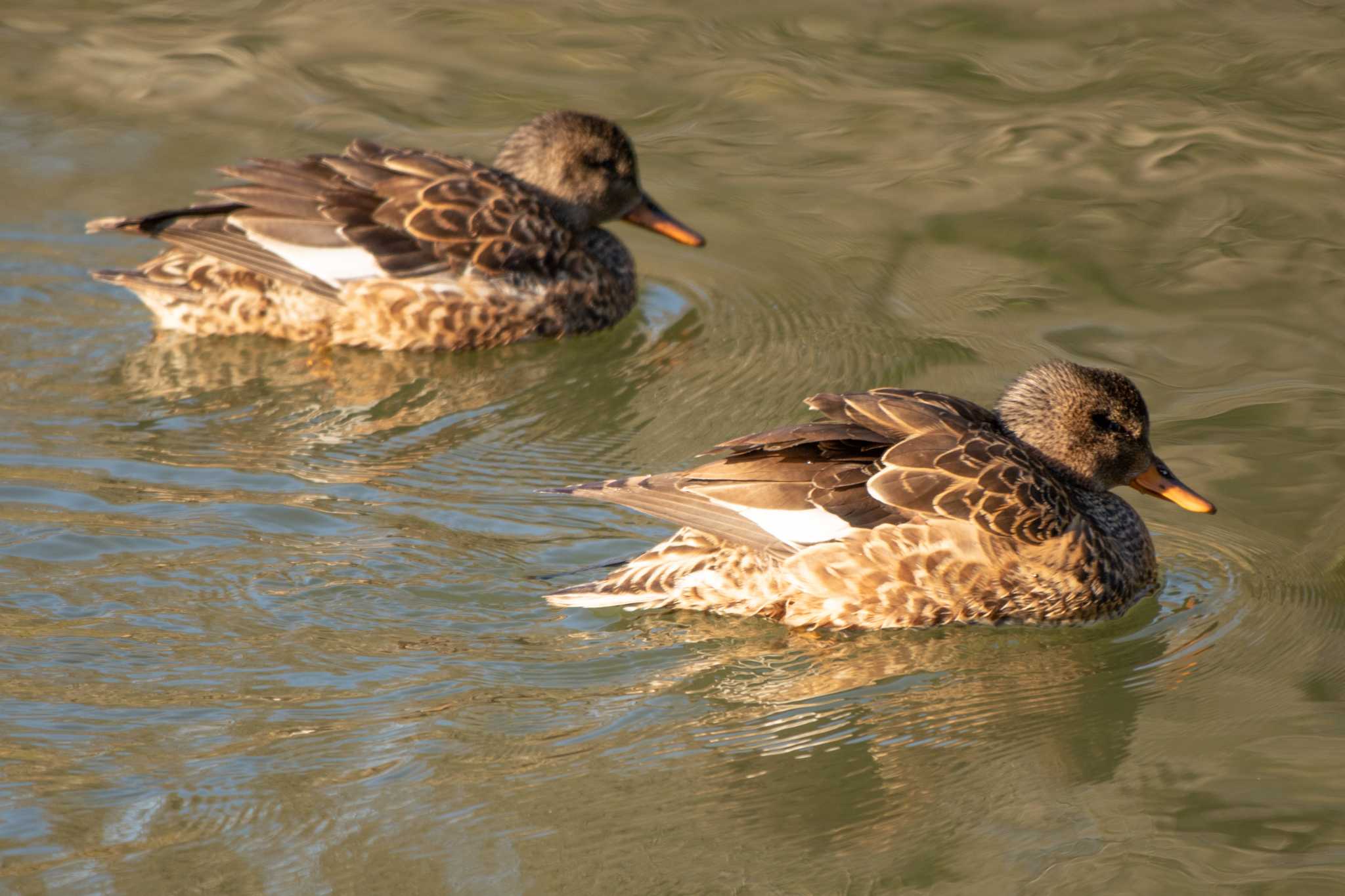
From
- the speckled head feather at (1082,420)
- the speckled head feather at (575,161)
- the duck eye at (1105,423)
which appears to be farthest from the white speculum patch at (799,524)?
the speckled head feather at (575,161)

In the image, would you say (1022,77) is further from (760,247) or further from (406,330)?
(406,330)

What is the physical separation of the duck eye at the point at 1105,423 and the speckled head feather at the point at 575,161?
134 inches

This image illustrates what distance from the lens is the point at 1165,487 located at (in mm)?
6414

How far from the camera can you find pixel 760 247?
9234 mm

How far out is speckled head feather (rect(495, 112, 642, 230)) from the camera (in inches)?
350

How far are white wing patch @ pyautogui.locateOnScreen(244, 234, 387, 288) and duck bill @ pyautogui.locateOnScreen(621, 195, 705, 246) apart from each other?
1.49 m

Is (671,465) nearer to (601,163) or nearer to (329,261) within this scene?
(329,261)

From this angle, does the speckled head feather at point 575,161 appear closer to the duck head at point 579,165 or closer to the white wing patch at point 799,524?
the duck head at point 579,165

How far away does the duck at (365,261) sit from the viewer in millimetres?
8164

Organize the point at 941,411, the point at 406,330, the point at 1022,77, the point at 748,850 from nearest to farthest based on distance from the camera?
1. the point at 748,850
2. the point at 941,411
3. the point at 406,330
4. the point at 1022,77

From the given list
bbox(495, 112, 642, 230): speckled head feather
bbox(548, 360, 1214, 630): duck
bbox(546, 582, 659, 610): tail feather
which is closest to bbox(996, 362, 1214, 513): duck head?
bbox(548, 360, 1214, 630): duck

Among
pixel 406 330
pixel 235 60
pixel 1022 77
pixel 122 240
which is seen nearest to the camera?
pixel 406 330

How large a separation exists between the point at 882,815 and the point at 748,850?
1.46 ft

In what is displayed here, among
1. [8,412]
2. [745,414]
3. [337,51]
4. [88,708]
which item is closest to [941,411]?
[745,414]
